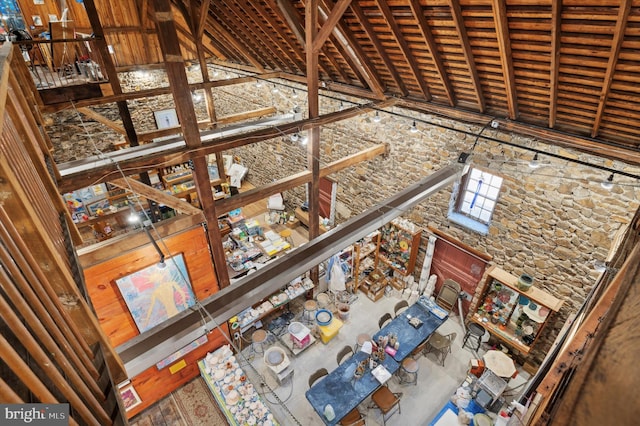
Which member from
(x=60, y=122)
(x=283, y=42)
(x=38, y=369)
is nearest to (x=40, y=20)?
(x=60, y=122)

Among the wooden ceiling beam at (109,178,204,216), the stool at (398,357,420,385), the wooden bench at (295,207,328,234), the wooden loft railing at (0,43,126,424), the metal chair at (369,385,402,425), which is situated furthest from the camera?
the wooden bench at (295,207,328,234)

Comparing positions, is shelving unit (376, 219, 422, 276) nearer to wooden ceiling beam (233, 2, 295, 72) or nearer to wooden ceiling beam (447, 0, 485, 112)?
wooden ceiling beam (447, 0, 485, 112)

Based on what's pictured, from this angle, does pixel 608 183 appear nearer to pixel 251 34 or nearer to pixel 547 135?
pixel 547 135

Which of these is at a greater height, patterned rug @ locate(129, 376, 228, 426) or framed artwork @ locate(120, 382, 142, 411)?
framed artwork @ locate(120, 382, 142, 411)

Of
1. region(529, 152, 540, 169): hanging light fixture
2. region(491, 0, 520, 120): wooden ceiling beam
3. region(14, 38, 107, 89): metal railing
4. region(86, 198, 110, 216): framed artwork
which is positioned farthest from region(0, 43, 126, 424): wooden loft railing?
region(86, 198, 110, 216): framed artwork

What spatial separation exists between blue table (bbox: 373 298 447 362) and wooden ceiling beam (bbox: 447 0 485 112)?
4.38 meters

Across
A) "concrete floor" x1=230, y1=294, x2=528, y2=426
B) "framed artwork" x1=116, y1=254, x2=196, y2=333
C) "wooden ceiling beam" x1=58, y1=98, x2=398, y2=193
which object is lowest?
"concrete floor" x1=230, y1=294, x2=528, y2=426

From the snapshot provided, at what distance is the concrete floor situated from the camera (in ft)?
20.3

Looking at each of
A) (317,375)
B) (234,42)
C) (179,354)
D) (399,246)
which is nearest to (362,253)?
(399,246)

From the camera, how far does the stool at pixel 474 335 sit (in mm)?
7020

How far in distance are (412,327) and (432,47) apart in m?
5.44

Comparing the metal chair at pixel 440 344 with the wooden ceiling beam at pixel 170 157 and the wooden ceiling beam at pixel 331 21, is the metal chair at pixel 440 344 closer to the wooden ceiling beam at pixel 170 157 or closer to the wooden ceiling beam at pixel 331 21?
the wooden ceiling beam at pixel 170 157

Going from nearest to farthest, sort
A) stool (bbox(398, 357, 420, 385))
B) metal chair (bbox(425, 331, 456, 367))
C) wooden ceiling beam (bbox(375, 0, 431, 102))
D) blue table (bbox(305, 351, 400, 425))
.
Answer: wooden ceiling beam (bbox(375, 0, 431, 102))
blue table (bbox(305, 351, 400, 425))
stool (bbox(398, 357, 420, 385))
metal chair (bbox(425, 331, 456, 367))

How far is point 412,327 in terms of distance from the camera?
22.7 feet
